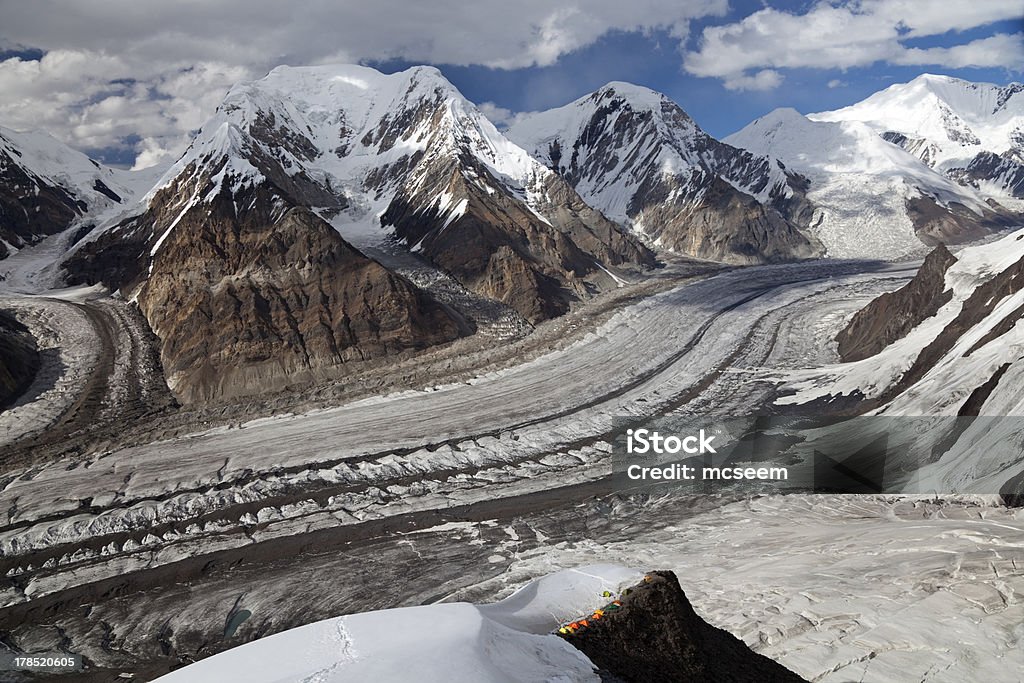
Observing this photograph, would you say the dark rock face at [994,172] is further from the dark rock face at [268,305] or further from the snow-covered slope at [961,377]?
the dark rock face at [268,305]

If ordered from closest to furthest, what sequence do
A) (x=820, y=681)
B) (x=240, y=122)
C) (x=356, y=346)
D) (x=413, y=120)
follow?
(x=820, y=681) < (x=356, y=346) < (x=240, y=122) < (x=413, y=120)

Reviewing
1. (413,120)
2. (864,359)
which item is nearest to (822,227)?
(413,120)

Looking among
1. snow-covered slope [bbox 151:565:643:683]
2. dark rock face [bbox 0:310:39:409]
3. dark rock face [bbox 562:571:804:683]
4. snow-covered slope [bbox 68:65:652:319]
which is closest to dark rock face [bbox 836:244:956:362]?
snow-covered slope [bbox 68:65:652:319]

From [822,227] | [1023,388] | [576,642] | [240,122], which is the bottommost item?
[576,642]

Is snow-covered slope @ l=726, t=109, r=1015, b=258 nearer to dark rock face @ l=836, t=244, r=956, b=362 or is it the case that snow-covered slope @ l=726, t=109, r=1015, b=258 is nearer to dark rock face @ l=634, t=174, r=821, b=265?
dark rock face @ l=634, t=174, r=821, b=265

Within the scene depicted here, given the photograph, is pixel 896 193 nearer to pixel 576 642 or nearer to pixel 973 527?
pixel 973 527
